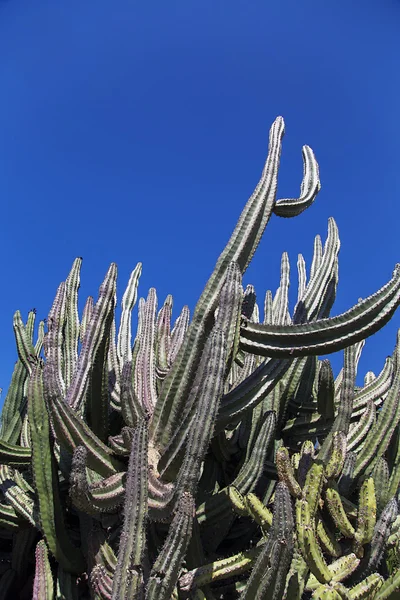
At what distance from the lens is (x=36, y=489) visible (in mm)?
4273

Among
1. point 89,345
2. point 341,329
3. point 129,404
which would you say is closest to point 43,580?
point 129,404

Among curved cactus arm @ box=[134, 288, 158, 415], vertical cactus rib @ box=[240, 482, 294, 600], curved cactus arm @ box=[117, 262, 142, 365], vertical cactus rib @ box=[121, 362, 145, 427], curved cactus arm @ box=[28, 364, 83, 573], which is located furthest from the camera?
curved cactus arm @ box=[117, 262, 142, 365]

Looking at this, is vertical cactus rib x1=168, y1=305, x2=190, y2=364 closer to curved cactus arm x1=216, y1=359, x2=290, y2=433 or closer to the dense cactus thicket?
the dense cactus thicket

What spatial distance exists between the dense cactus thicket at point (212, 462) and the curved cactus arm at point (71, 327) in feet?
0.07

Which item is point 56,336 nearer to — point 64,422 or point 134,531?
point 64,422

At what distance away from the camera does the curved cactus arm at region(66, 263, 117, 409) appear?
457 cm

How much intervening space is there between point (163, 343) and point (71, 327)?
35.4 inches

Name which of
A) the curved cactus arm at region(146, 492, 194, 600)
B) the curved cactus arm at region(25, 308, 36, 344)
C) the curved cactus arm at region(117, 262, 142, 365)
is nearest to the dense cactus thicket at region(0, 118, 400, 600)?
the curved cactus arm at region(146, 492, 194, 600)

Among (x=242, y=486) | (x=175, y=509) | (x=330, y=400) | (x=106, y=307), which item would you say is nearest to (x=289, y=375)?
(x=330, y=400)

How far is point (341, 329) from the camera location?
397 cm

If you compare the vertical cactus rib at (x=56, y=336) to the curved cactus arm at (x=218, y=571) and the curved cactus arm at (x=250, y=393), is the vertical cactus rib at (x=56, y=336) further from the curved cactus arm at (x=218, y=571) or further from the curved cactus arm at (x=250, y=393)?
the curved cactus arm at (x=218, y=571)

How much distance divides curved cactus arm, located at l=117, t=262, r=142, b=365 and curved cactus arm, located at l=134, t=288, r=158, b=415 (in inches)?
22.2

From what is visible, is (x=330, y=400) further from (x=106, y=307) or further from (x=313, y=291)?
(x=106, y=307)

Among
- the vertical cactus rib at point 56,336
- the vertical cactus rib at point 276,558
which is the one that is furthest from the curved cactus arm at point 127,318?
the vertical cactus rib at point 276,558
